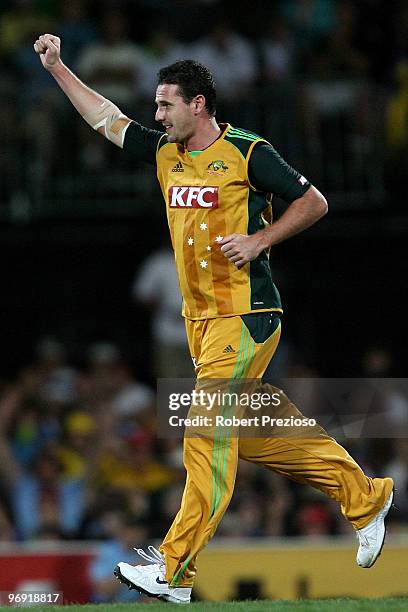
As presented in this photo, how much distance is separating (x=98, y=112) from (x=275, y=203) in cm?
503

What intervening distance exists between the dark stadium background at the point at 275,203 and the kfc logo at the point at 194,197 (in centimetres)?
469

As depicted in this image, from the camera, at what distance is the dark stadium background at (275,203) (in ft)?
38.7

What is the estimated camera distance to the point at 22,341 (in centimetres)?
1318

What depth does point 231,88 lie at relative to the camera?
39.3 feet

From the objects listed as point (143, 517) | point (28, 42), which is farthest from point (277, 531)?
point (28, 42)

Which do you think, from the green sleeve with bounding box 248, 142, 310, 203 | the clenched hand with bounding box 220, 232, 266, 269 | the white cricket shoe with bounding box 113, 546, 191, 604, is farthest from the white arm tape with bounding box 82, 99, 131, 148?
the white cricket shoe with bounding box 113, 546, 191, 604

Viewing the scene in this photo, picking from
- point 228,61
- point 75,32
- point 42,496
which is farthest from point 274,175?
point 75,32

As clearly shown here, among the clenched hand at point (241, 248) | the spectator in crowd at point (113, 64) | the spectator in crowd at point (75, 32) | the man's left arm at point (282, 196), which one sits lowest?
the clenched hand at point (241, 248)

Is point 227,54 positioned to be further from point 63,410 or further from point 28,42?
point 63,410

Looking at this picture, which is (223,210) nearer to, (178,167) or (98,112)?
(178,167)

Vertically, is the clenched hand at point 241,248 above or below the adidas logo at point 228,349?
above

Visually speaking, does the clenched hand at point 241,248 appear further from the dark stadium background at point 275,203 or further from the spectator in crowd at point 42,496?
the dark stadium background at point 275,203

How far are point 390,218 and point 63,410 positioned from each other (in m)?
3.43

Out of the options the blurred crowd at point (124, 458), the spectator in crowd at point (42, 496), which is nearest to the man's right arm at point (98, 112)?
the blurred crowd at point (124, 458)
